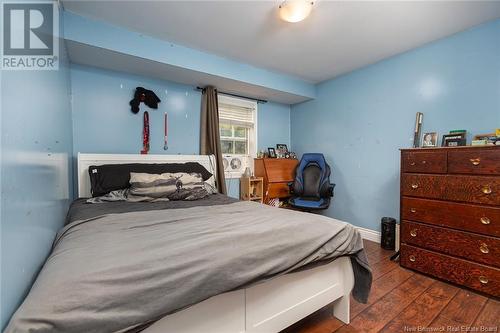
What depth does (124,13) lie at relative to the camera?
1.96m

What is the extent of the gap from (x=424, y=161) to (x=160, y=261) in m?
2.32

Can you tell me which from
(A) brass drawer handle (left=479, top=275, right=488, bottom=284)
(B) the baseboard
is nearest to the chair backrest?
(B) the baseboard

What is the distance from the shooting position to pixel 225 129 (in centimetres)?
357

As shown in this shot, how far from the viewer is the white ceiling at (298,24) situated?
187 centimetres

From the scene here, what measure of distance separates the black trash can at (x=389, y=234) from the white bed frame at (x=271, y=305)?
60.7 inches

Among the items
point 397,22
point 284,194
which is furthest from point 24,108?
point 284,194

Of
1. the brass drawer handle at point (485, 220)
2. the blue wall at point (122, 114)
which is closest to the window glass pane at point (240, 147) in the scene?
the blue wall at point (122, 114)

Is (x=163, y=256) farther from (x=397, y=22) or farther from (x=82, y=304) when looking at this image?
(x=397, y=22)

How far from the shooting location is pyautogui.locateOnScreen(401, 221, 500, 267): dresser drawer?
168 centimetres

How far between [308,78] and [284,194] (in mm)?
1848

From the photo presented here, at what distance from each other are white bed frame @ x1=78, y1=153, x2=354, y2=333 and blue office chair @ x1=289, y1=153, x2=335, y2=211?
1.57m

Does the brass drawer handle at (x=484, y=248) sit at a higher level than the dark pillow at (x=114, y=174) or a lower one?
lower

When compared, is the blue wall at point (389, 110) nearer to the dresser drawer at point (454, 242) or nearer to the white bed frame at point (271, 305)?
the dresser drawer at point (454, 242)

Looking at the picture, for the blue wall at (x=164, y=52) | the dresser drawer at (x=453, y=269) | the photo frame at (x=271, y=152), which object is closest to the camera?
the dresser drawer at (x=453, y=269)
